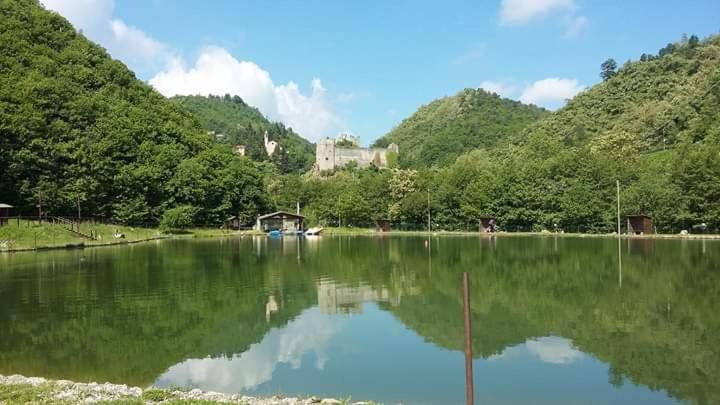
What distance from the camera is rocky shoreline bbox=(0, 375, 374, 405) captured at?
9188mm

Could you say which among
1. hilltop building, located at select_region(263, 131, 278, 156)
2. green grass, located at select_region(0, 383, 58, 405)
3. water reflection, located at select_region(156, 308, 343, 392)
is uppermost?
hilltop building, located at select_region(263, 131, 278, 156)

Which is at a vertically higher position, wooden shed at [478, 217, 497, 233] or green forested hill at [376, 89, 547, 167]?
green forested hill at [376, 89, 547, 167]

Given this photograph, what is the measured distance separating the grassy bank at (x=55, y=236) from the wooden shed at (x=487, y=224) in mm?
42691

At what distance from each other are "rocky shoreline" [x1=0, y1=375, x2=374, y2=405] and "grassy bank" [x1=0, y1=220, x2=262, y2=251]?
43176 mm

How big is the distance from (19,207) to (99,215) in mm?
10437

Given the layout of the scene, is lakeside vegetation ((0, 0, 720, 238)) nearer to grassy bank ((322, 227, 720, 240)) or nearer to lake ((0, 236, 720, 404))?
grassy bank ((322, 227, 720, 240))

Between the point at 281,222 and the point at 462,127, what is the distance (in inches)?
3103

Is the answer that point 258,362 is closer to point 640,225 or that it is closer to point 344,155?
point 640,225

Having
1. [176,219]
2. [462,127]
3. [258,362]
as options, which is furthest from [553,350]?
[462,127]

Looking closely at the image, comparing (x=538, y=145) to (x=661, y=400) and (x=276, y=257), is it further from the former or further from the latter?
(x=661, y=400)

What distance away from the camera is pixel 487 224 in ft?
263

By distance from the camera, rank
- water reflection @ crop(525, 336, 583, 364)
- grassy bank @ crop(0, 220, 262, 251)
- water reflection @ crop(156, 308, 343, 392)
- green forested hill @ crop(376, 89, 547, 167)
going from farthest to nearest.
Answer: green forested hill @ crop(376, 89, 547, 167), grassy bank @ crop(0, 220, 262, 251), water reflection @ crop(525, 336, 583, 364), water reflection @ crop(156, 308, 343, 392)

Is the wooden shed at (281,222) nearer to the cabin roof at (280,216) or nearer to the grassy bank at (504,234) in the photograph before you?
the cabin roof at (280,216)

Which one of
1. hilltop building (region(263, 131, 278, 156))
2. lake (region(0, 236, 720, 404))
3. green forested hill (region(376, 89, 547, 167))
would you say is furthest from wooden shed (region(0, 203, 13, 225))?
hilltop building (region(263, 131, 278, 156))
